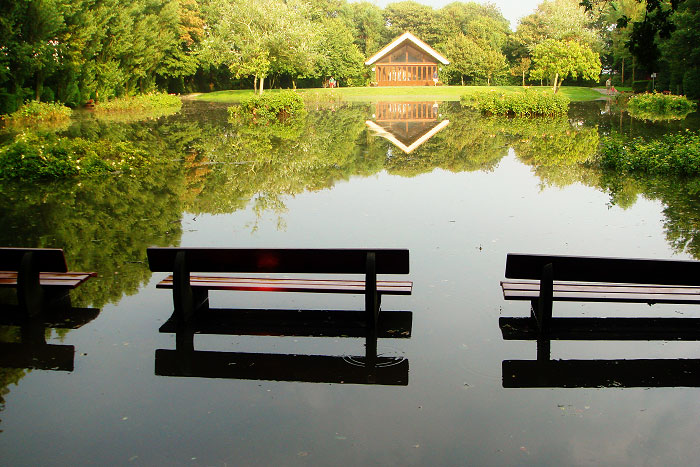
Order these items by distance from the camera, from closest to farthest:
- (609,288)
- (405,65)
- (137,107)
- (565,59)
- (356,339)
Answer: (356,339) → (609,288) → (137,107) → (565,59) → (405,65)

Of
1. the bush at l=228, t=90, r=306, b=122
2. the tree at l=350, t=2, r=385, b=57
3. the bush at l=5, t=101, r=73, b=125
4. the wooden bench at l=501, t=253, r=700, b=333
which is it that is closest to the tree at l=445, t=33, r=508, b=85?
the tree at l=350, t=2, r=385, b=57

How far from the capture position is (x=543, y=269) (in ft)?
20.3

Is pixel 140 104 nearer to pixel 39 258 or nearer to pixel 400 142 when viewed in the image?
pixel 400 142

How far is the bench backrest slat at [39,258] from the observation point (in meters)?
6.71

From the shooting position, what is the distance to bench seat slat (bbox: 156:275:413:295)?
668 centimetres

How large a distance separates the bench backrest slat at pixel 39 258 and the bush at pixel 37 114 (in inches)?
904

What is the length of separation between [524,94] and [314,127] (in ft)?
38.6

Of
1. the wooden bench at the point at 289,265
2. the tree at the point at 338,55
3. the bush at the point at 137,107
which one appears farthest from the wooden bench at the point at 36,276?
the tree at the point at 338,55

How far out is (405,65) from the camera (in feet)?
238

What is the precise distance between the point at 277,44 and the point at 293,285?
42475 mm

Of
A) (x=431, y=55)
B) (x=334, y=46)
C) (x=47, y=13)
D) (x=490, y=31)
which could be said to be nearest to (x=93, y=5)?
(x=47, y=13)

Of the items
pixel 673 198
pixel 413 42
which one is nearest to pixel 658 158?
pixel 673 198

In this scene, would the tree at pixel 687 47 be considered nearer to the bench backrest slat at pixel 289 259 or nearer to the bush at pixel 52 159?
the bush at pixel 52 159

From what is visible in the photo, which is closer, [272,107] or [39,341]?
[39,341]
